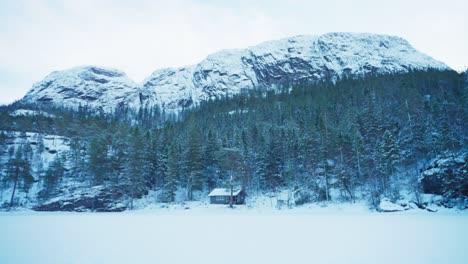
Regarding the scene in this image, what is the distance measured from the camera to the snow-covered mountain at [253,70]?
150 meters

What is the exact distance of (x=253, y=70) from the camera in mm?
170250

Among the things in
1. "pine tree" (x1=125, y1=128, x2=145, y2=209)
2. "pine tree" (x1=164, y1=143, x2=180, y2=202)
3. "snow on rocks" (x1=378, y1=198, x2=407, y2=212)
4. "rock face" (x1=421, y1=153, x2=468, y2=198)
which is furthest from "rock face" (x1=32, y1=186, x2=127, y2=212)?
"rock face" (x1=421, y1=153, x2=468, y2=198)

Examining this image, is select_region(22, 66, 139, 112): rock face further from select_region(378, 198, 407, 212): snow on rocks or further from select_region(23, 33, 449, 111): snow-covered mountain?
select_region(378, 198, 407, 212): snow on rocks

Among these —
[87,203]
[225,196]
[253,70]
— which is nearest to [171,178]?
[225,196]

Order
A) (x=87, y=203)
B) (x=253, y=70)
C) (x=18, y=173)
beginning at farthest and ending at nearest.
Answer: (x=253, y=70) < (x=18, y=173) < (x=87, y=203)

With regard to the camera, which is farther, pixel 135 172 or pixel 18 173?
pixel 18 173

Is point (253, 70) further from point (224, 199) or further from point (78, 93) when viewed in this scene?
point (224, 199)

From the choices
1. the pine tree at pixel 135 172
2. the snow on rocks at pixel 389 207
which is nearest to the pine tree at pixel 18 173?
the pine tree at pixel 135 172

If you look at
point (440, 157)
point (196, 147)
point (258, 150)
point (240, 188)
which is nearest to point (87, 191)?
point (196, 147)

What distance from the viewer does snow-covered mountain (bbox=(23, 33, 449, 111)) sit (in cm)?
15038

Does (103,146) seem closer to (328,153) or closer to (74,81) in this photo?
(328,153)

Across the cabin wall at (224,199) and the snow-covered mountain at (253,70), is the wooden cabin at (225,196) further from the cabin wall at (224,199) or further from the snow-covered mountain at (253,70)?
the snow-covered mountain at (253,70)

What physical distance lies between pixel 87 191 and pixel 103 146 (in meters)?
10.5

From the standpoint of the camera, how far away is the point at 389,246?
440 inches
